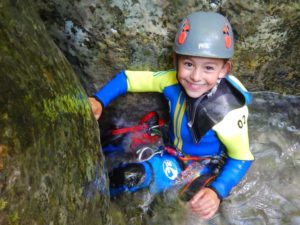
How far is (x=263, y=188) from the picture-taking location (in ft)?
12.9

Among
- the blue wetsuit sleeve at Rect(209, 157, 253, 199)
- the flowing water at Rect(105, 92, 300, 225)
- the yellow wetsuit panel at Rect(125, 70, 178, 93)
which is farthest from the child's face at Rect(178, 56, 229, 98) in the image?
the flowing water at Rect(105, 92, 300, 225)

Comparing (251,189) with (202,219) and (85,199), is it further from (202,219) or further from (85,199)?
(85,199)

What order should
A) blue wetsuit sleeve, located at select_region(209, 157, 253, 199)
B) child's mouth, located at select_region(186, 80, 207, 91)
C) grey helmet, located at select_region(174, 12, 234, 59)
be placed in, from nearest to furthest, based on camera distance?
grey helmet, located at select_region(174, 12, 234, 59), child's mouth, located at select_region(186, 80, 207, 91), blue wetsuit sleeve, located at select_region(209, 157, 253, 199)

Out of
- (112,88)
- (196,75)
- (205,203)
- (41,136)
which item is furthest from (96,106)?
(41,136)

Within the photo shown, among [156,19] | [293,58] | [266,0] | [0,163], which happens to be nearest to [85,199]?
[0,163]

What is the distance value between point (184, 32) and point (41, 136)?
161 centimetres

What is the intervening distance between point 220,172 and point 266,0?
1544 mm

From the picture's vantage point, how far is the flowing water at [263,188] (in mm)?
3520

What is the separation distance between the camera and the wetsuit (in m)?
3.18

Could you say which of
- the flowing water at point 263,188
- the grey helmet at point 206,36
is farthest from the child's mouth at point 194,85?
the flowing water at point 263,188

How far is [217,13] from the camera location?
10.1 feet

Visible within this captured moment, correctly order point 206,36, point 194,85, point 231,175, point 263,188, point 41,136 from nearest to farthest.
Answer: point 41,136 → point 206,36 → point 194,85 → point 231,175 → point 263,188

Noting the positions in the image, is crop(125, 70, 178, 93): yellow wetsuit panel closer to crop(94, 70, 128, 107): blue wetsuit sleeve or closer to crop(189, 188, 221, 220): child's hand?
crop(94, 70, 128, 107): blue wetsuit sleeve

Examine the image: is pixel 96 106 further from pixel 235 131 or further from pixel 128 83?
pixel 235 131
